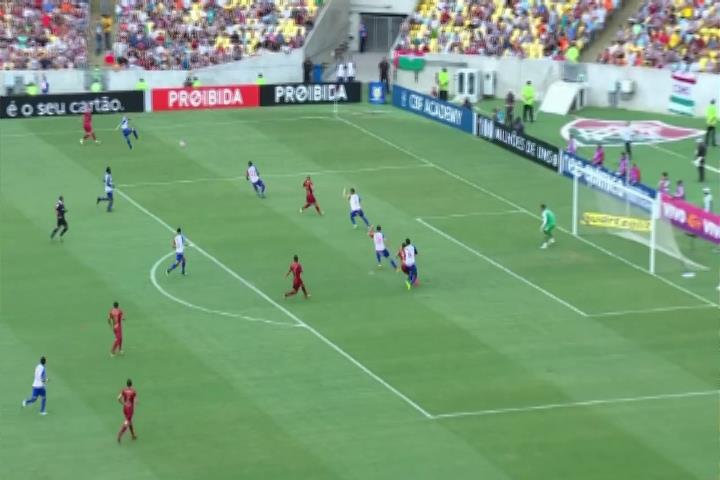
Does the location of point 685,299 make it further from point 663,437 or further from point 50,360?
point 50,360

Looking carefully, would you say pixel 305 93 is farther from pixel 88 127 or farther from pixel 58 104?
pixel 88 127

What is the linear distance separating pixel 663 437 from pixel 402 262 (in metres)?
13.1

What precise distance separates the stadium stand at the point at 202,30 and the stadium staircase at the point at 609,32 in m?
13.9

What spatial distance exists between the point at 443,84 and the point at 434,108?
311 centimetres

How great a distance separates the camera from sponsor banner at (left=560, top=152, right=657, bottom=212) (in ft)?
178

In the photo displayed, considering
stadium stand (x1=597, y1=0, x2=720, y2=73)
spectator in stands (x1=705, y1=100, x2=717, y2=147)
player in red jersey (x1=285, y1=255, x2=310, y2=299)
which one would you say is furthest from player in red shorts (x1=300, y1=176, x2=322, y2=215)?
stadium stand (x1=597, y1=0, x2=720, y2=73)

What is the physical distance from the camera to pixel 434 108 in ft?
249

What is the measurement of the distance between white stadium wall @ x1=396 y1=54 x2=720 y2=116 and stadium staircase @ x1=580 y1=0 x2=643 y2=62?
2135 mm

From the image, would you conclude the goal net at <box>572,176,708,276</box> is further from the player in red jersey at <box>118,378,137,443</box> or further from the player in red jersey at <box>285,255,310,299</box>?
the player in red jersey at <box>118,378,137,443</box>

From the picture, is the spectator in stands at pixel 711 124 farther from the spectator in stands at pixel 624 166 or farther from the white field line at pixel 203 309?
the white field line at pixel 203 309

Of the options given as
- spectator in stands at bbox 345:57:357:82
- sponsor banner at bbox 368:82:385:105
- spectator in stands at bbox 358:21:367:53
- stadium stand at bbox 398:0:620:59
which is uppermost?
stadium stand at bbox 398:0:620:59

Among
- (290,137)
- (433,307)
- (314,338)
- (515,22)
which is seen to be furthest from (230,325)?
(515,22)

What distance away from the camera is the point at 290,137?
72.8m

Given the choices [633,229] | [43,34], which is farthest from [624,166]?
[43,34]
